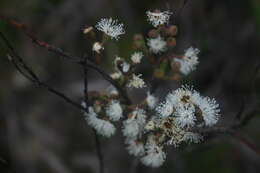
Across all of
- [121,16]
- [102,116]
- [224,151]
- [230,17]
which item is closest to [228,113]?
[224,151]

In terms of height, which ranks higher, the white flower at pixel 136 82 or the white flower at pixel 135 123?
the white flower at pixel 136 82

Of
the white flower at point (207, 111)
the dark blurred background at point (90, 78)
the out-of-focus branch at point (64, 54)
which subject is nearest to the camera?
the out-of-focus branch at point (64, 54)

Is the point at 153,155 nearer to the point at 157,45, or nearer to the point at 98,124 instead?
the point at 98,124

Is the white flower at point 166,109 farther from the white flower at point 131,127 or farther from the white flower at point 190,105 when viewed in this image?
the white flower at point 131,127

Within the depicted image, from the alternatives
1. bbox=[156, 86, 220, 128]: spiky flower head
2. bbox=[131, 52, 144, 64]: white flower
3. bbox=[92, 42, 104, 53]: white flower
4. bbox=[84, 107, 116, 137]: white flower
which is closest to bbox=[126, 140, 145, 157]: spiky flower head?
bbox=[84, 107, 116, 137]: white flower

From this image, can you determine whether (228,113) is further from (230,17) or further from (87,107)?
(87,107)

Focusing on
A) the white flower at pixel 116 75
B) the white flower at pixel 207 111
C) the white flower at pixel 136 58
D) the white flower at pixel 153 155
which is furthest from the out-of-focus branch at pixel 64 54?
the white flower at pixel 207 111
